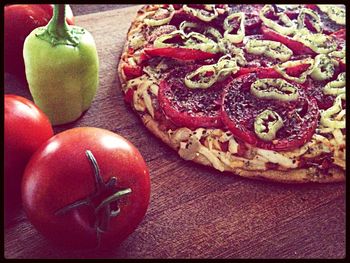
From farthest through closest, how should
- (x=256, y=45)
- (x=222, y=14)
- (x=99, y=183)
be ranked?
(x=222, y=14) < (x=256, y=45) < (x=99, y=183)

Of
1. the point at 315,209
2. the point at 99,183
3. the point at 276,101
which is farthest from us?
the point at 276,101

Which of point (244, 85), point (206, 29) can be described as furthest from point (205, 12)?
point (244, 85)

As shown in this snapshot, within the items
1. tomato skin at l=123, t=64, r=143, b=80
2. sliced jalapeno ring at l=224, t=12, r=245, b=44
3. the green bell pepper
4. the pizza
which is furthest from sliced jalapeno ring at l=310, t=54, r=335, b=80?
the green bell pepper

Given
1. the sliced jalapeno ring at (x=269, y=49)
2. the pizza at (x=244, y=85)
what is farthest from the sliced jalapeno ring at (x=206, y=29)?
the sliced jalapeno ring at (x=269, y=49)

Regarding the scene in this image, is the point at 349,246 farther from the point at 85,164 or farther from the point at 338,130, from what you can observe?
the point at 85,164

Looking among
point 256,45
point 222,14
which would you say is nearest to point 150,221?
point 256,45

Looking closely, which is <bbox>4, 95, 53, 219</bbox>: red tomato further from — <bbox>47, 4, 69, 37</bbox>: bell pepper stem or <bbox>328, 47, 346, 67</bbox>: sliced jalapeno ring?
<bbox>328, 47, 346, 67</bbox>: sliced jalapeno ring

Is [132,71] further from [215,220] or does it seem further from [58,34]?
[215,220]
